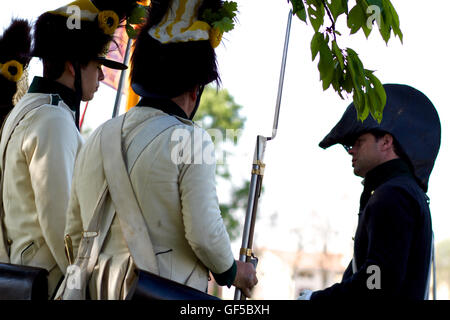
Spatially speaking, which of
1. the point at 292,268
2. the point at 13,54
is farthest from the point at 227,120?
the point at 13,54

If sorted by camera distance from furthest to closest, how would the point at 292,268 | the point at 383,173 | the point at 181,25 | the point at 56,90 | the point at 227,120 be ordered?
the point at 292,268
the point at 227,120
the point at 56,90
the point at 383,173
the point at 181,25

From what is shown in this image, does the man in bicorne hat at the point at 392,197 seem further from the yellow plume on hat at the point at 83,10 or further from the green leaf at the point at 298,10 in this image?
the yellow plume on hat at the point at 83,10

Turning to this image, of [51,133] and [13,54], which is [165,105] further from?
[13,54]

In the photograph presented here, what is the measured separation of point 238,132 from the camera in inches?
142

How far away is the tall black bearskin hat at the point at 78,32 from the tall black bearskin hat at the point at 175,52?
25.6 inches

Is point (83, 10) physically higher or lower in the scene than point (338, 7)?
higher

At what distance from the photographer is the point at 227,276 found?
3008 millimetres

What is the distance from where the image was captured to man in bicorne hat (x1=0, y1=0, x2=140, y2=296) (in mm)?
3414

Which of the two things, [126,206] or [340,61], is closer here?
[126,206]

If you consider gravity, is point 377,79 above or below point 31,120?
above

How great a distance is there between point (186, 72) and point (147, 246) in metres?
0.73

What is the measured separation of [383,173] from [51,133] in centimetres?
155
